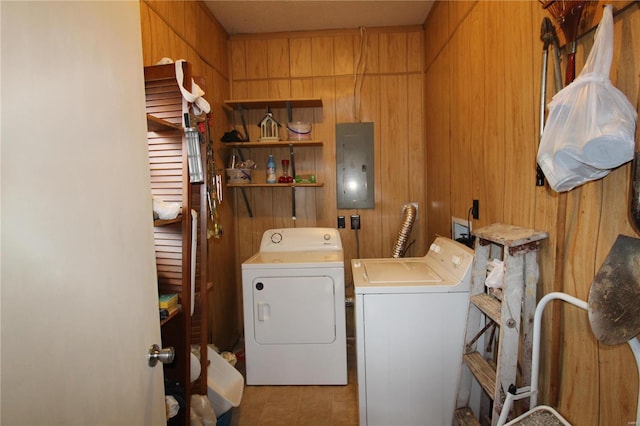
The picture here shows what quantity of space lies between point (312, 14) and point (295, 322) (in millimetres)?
2403

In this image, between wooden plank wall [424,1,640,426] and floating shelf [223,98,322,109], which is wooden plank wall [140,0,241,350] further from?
wooden plank wall [424,1,640,426]

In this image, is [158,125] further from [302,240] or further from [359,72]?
[359,72]

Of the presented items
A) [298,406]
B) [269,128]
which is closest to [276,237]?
[269,128]

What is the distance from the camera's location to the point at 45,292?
0.57 meters

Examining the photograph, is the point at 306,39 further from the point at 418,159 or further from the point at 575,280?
the point at 575,280

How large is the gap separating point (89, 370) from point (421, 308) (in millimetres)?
1424

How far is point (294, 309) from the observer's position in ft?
7.26

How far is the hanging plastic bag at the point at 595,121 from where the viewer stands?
0.80 m

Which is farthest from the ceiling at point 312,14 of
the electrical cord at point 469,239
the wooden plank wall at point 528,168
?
the electrical cord at point 469,239

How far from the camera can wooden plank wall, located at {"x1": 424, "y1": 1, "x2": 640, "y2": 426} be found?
34.9 inches

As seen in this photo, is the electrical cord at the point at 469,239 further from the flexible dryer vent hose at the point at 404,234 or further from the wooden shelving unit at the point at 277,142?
the wooden shelving unit at the point at 277,142

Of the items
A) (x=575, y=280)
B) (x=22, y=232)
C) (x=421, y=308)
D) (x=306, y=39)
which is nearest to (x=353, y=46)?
(x=306, y=39)

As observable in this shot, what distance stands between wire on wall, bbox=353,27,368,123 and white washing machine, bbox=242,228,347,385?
4.78 feet

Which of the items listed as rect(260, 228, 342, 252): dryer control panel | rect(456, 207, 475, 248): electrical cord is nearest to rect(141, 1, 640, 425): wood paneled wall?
rect(456, 207, 475, 248): electrical cord
